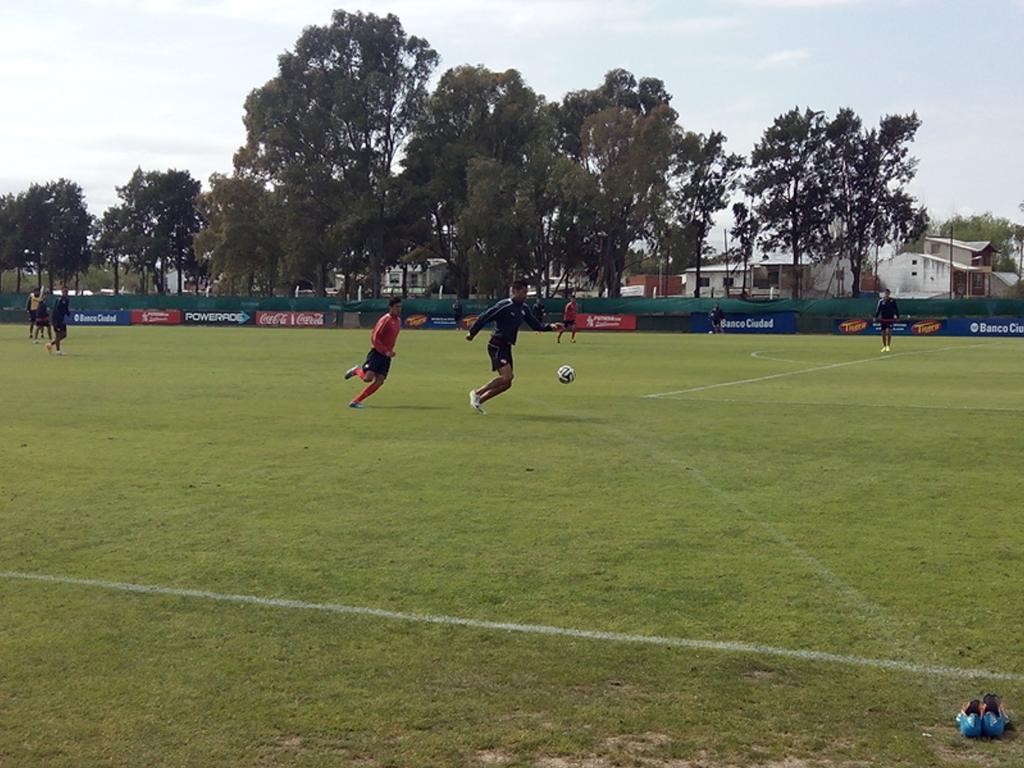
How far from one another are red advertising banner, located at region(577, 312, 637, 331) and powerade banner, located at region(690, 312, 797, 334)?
4419 millimetres

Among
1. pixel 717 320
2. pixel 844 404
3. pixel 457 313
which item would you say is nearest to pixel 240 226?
pixel 457 313

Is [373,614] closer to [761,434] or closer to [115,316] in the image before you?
[761,434]

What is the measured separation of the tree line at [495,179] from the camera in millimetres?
74625

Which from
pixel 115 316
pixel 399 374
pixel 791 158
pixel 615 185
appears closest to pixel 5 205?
pixel 115 316

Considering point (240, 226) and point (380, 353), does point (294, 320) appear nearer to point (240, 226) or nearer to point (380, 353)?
point (240, 226)

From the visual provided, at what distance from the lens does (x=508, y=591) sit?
21.3 feet

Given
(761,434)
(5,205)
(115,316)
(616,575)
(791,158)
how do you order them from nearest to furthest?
(616,575)
(761,434)
(115,316)
(791,158)
(5,205)

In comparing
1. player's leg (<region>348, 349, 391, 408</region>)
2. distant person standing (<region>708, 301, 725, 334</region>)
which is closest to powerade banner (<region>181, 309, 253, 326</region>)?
distant person standing (<region>708, 301, 725, 334</region>)

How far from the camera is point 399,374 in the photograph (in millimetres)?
25328

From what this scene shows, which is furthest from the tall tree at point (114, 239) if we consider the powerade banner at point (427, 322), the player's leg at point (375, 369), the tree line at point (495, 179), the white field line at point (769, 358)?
the player's leg at point (375, 369)

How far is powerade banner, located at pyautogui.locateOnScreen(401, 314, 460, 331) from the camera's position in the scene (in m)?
65.8

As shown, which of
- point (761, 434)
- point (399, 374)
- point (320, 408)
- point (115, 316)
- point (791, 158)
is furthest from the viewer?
point (791, 158)

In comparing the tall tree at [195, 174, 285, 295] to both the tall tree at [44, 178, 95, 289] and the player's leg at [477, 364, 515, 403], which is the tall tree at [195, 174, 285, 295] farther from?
the player's leg at [477, 364, 515, 403]

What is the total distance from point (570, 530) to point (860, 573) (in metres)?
2.18
